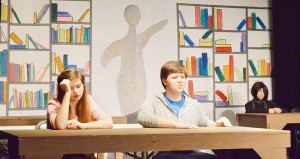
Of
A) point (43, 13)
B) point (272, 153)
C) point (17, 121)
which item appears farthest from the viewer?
point (43, 13)

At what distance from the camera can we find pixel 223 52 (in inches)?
270

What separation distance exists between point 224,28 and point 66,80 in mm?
4719

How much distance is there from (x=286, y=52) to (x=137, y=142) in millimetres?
5222

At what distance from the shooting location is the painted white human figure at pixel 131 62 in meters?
6.44

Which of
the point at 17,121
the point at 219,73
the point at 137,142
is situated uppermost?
the point at 219,73

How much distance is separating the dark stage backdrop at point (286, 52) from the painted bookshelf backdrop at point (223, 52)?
0.15 meters

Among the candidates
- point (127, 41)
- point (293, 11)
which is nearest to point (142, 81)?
point (127, 41)

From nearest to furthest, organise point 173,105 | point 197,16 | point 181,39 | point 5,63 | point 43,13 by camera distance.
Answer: point 173,105
point 5,63
point 43,13
point 181,39
point 197,16

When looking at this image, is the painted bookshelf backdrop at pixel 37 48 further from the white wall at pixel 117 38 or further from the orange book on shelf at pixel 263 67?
the orange book on shelf at pixel 263 67

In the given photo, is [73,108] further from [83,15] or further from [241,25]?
[241,25]

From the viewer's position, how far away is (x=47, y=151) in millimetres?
1909

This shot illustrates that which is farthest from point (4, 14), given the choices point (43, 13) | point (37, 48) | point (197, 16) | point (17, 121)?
point (197, 16)

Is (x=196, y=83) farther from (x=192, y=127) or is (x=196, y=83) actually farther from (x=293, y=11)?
(x=192, y=127)

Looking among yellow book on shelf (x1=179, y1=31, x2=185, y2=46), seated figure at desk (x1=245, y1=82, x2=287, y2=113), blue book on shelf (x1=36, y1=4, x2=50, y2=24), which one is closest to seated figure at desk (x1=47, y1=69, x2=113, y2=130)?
seated figure at desk (x1=245, y1=82, x2=287, y2=113)
